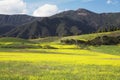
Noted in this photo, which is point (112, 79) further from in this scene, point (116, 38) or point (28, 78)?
point (116, 38)

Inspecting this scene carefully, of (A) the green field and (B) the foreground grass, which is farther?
(A) the green field

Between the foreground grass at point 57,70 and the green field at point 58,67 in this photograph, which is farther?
the green field at point 58,67

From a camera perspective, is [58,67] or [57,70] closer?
[57,70]

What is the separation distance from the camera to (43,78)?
88.9ft

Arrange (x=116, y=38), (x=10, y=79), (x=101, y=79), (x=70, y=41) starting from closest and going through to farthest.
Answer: (x=10, y=79)
(x=101, y=79)
(x=70, y=41)
(x=116, y=38)

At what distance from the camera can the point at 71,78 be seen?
27.7 meters

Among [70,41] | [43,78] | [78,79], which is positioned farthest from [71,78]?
[70,41]

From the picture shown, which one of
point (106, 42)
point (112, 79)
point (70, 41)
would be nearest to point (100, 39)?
point (106, 42)

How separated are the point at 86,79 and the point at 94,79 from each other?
2.23 feet

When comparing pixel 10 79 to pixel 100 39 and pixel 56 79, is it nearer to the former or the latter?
pixel 56 79

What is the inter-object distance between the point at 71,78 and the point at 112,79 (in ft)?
11.4

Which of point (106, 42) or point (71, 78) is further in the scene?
point (106, 42)

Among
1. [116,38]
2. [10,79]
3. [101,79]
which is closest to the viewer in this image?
[10,79]

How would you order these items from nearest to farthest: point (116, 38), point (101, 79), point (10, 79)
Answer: point (10, 79), point (101, 79), point (116, 38)
